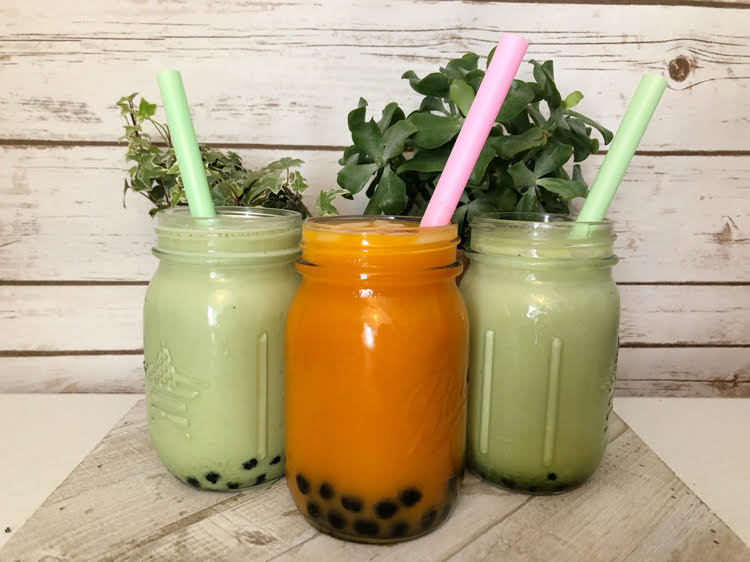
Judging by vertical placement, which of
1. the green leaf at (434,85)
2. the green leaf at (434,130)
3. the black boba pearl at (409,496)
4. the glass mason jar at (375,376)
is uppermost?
the green leaf at (434,85)

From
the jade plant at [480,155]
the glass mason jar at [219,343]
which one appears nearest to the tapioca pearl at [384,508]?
the glass mason jar at [219,343]

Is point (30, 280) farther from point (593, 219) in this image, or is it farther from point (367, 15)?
point (593, 219)

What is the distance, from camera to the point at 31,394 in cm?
97

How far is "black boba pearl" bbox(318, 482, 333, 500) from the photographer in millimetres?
542

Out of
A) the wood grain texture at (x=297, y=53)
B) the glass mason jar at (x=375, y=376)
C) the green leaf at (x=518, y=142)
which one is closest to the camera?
the glass mason jar at (x=375, y=376)

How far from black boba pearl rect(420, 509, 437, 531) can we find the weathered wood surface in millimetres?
11

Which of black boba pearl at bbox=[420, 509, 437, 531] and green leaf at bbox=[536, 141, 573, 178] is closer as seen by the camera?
black boba pearl at bbox=[420, 509, 437, 531]

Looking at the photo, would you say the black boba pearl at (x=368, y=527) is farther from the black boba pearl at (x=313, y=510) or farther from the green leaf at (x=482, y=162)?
the green leaf at (x=482, y=162)

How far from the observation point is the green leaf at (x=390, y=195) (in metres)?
0.67

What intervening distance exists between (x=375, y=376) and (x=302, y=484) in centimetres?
13

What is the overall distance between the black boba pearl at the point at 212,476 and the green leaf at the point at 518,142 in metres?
0.43

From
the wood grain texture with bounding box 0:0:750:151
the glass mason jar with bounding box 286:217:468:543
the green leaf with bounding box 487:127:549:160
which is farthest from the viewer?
the wood grain texture with bounding box 0:0:750:151

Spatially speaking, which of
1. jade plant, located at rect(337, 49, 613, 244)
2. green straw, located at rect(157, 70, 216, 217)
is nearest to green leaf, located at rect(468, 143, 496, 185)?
jade plant, located at rect(337, 49, 613, 244)

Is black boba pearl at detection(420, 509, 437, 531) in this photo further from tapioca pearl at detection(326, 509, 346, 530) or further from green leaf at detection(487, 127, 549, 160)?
green leaf at detection(487, 127, 549, 160)
